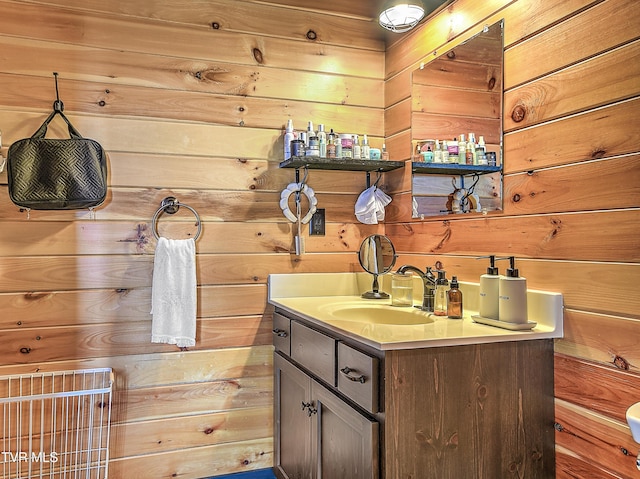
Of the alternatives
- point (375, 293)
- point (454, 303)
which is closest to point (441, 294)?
point (454, 303)

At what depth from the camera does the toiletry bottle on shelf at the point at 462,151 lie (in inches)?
69.1

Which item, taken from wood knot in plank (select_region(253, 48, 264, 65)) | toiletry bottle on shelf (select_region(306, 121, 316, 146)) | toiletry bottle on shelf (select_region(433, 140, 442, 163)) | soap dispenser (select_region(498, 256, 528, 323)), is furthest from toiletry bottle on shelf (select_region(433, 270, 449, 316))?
wood knot in plank (select_region(253, 48, 264, 65))

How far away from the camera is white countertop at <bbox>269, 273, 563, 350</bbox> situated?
1.25m

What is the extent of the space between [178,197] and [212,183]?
0.51ft

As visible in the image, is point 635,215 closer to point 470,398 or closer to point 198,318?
point 470,398

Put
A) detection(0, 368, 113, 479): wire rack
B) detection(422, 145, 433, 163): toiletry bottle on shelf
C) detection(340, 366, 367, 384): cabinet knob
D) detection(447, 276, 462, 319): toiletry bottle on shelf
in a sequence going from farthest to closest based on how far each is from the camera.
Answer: detection(422, 145, 433, 163): toiletry bottle on shelf < detection(0, 368, 113, 479): wire rack < detection(447, 276, 462, 319): toiletry bottle on shelf < detection(340, 366, 367, 384): cabinet knob

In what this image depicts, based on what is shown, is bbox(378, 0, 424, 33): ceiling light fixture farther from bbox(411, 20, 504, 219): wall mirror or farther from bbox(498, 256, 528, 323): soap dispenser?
bbox(498, 256, 528, 323): soap dispenser

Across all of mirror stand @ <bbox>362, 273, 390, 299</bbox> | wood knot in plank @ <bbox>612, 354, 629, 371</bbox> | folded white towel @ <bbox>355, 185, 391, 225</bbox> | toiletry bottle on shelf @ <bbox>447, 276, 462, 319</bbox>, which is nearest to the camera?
wood knot in plank @ <bbox>612, 354, 629, 371</bbox>

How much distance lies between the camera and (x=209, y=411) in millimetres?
2084

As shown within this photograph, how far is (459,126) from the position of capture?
5.87ft

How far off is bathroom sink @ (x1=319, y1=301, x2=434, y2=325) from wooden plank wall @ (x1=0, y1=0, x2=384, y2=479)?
0.40m

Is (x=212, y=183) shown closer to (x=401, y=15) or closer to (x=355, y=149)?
(x=355, y=149)

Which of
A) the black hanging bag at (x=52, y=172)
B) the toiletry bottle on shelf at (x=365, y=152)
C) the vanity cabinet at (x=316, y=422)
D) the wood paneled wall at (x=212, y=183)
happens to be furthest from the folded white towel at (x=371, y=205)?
the black hanging bag at (x=52, y=172)

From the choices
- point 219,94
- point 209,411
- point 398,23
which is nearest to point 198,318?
point 209,411
